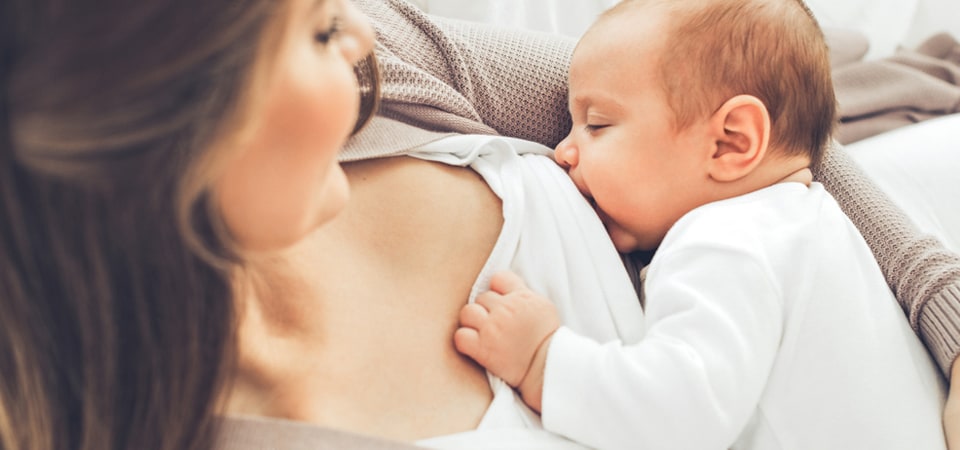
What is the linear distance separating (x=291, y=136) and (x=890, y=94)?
137 centimetres

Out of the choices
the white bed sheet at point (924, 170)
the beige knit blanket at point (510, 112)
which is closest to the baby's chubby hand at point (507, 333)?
the beige knit blanket at point (510, 112)

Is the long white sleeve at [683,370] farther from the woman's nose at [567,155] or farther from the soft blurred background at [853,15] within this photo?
the soft blurred background at [853,15]

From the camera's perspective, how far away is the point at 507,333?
0.78 meters

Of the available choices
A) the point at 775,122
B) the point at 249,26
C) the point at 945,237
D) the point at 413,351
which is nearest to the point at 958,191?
the point at 945,237

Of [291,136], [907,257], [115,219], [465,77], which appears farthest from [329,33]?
[907,257]

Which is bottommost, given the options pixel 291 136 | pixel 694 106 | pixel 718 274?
pixel 718 274

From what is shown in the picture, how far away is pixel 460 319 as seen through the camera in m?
0.82

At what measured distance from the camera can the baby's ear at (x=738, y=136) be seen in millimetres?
881

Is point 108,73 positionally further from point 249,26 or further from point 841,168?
point 841,168

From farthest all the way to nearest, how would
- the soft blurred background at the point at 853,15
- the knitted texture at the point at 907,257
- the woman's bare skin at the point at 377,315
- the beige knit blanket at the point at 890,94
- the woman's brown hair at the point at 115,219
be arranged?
the soft blurred background at the point at 853,15 → the beige knit blanket at the point at 890,94 → the knitted texture at the point at 907,257 → the woman's bare skin at the point at 377,315 → the woman's brown hair at the point at 115,219

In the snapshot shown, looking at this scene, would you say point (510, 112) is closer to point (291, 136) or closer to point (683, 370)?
point (683, 370)

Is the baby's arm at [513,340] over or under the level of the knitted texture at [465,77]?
under

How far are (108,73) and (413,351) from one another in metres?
0.42

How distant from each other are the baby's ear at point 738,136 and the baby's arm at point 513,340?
29cm
